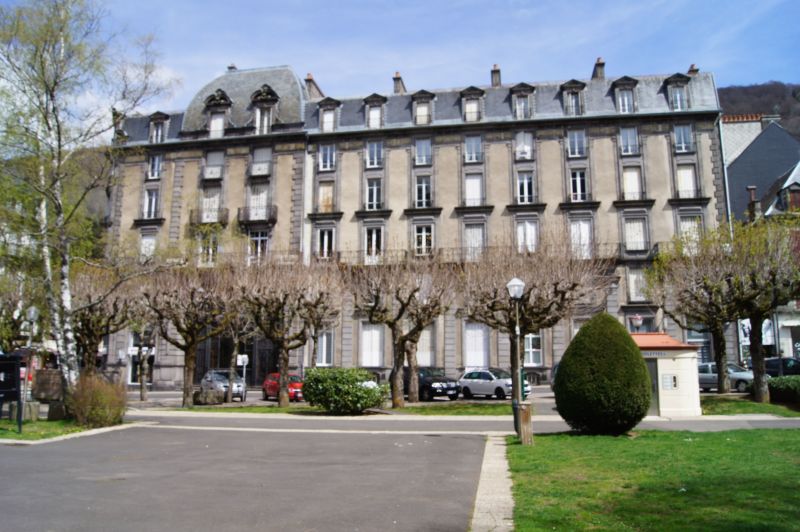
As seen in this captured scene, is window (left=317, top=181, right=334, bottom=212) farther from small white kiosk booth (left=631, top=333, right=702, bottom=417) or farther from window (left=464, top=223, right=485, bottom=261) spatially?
small white kiosk booth (left=631, top=333, right=702, bottom=417)

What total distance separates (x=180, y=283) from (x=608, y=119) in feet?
89.8

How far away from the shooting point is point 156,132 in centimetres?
4484

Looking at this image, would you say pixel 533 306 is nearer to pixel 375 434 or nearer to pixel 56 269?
pixel 375 434

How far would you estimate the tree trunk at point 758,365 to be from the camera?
21.5 meters

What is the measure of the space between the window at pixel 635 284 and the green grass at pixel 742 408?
50.4 feet

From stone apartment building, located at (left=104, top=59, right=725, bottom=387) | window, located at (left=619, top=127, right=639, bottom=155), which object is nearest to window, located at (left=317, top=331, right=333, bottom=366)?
stone apartment building, located at (left=104, top=59, right=725, bottom=387)

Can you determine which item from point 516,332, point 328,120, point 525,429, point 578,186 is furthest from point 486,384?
point 328,120

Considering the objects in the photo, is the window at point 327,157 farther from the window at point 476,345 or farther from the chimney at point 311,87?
the window at point 476,345

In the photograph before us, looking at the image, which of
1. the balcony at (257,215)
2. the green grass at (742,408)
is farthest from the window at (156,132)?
the green grass at (742,408)

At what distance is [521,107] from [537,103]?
1.13 metres

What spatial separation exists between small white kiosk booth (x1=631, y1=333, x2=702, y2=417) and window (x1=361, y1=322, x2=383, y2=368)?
73.6 feet

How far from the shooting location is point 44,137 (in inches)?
681

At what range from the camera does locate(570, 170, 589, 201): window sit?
39062 mm

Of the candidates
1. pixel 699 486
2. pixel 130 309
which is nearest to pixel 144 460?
pixel 699 486
